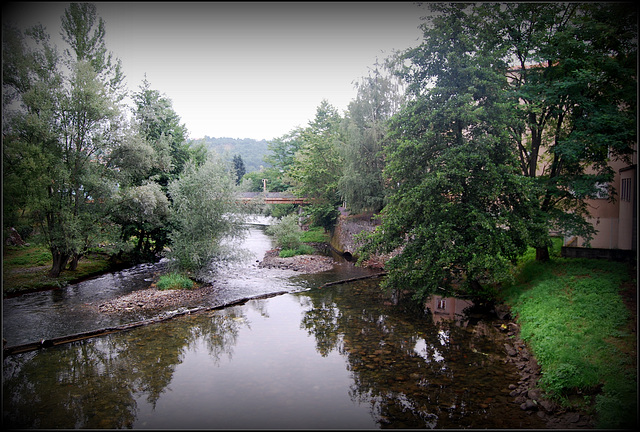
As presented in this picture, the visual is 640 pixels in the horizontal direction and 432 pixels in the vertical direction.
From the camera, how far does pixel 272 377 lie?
35.1 ft

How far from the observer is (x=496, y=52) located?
48.5ft

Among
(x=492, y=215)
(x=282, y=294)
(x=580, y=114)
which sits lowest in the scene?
(x=282, y=294)

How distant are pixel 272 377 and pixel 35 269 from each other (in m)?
18.8

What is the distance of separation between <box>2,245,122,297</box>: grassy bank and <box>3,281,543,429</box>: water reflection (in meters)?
8.84

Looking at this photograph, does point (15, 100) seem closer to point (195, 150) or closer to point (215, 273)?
point (215, 273)

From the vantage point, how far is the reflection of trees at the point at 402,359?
354 inches

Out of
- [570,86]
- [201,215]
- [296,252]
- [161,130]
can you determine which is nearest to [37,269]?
[201,215]

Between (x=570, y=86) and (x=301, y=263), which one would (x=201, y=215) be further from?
(x=570, y=86)

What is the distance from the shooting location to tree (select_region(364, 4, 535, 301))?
13.9 m

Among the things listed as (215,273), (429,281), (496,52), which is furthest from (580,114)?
(215,273)

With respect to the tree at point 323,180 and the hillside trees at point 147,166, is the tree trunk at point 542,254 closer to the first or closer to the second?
the hillside trees at point 147,166

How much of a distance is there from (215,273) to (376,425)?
52.6 ft

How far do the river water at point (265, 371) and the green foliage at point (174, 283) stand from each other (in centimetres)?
299

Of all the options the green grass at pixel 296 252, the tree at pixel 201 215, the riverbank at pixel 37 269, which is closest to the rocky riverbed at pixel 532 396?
the tree at pixel 201 215
